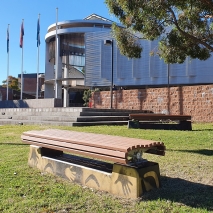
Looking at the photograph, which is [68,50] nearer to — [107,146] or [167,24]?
[167,24]

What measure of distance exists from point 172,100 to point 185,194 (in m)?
13.4

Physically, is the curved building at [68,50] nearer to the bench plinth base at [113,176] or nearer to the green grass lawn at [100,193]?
the green grass lawn at [100,193]

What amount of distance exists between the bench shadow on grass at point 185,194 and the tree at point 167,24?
4.86 meters

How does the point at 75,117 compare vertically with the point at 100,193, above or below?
above

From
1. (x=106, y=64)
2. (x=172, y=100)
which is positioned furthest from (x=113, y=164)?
(x=106, y=64)

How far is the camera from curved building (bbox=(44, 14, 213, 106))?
33.8m

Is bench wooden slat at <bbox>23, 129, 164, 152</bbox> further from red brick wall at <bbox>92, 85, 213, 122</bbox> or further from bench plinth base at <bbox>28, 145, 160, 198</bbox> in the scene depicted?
red brick wall at <bbox>92, 85, 213, 122</bbox>

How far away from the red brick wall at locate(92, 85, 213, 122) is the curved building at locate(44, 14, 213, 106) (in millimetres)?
11839

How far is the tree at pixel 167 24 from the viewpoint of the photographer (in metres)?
7.45

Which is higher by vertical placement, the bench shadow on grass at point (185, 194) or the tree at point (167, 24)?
the tree at point (167, 24)

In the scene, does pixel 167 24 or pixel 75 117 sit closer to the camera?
pixel 167 24

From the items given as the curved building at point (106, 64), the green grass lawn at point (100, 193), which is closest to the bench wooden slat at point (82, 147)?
the green grass lawn at point (100, 193)

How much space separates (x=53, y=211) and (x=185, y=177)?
2.13m

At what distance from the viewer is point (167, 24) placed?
8.77 meters
